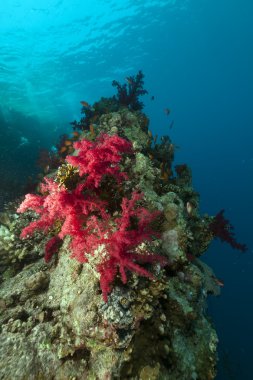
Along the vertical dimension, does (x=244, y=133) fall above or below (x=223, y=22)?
above

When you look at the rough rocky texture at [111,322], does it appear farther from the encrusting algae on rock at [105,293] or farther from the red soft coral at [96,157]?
the red soft coral at [96,157]

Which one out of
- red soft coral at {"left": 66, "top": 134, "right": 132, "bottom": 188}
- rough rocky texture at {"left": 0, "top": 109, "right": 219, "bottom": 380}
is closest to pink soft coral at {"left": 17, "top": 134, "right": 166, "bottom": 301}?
red soft coral at {"left": 66, "top": 134, "right": 132, "bottom": 188}

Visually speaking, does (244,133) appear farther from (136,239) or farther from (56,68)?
(136,239)

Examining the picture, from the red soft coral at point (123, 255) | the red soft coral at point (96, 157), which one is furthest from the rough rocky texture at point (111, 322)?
the red soft coral at point (96, 157)

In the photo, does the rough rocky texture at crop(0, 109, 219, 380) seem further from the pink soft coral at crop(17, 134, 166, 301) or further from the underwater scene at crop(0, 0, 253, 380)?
the pink soft coral at crop(17, 134, 166, 301)

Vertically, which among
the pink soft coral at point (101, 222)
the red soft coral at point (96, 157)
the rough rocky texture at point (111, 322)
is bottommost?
the rough rocky texture at point (111, 322)

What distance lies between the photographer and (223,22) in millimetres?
52531

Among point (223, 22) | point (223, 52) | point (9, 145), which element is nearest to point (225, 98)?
point (223, 52)

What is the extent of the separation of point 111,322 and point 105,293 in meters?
0.37

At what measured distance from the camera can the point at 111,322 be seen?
3203 mm

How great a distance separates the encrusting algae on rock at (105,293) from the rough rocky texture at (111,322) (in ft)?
0.05

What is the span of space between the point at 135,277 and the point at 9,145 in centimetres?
1657

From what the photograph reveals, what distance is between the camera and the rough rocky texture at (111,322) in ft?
10.7

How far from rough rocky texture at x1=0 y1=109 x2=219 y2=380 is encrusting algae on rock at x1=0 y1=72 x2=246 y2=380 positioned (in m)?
0.01
